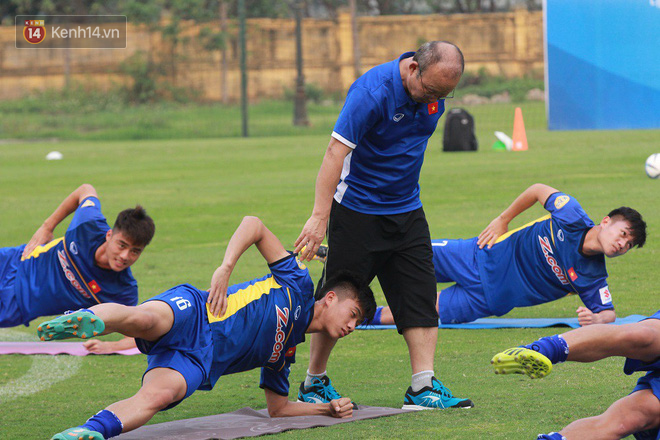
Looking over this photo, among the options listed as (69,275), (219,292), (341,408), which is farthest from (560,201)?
(69,275)

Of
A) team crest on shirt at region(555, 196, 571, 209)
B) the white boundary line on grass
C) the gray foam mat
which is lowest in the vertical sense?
the white boundary line on grass

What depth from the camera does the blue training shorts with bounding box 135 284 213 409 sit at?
15.8 feet

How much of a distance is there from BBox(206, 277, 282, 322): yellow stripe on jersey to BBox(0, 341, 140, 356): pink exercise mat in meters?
2.16

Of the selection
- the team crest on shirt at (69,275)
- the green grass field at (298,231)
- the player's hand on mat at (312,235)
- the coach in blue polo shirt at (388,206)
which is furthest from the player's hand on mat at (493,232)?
the team crest on shirt at (69,275)

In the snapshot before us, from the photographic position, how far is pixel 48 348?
724cm

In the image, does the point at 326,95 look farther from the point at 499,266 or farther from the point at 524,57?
the point at 499,266

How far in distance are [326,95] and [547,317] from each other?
36.0 metres

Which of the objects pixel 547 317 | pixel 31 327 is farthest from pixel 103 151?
pixel 547 317

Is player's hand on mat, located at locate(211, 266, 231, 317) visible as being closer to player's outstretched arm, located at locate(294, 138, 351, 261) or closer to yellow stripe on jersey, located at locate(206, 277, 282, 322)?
yellow stripe on jersey, located at locate(206, 277, 282, 322)

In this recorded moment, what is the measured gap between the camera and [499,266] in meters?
7.73

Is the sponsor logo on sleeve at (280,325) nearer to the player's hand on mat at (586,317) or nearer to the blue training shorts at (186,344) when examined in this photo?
the blue training shorts at (186,344)

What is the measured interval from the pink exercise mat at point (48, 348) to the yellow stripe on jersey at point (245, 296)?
216cm

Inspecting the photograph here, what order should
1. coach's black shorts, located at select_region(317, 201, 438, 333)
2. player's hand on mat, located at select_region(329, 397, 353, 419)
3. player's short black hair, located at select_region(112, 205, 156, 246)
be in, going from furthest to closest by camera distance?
player's short black hair, located at select_region(112, 205, 156, 246) → coach's black shorts, located at select_region(317, 201, 438, 333) → player's hand on mat, located at select_region(329, 397, 353, 419)

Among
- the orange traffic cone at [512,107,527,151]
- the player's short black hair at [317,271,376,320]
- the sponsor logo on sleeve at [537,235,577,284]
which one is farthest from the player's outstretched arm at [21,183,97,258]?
the orange traffic cone at [512,107,527,151]
